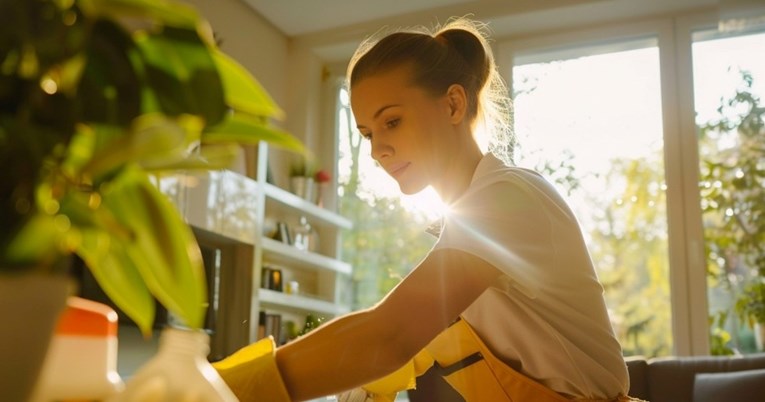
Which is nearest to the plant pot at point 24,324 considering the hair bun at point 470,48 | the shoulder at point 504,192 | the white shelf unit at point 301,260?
the shoulder at point 504,192

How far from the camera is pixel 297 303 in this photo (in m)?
4.85

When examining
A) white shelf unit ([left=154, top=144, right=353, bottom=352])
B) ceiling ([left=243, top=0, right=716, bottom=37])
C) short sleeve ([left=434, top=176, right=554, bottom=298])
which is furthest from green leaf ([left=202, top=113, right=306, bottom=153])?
ceiling ([left=243, top=0, right=716, bottom=37])

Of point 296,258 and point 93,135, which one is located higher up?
point 296,258

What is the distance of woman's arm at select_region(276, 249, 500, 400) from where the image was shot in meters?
0.82

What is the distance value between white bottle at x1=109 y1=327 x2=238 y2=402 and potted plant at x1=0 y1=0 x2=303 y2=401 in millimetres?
63

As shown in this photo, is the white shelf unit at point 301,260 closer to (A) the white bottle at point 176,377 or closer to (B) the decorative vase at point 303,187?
(B) the decorative vase at point 303,187

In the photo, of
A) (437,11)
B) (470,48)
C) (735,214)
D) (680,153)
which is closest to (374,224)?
(437,11)

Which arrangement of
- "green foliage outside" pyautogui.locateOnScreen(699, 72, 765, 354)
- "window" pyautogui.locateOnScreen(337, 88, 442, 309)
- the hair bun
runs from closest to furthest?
the hair bun < "green foliage outside" pyautogui.locateOnScreen(699, 72, 765, 354) < "window" pyautogui.locateOnScreen(337, 88, 442, 309)

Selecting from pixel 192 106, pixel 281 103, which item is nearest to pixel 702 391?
pixel 281 103

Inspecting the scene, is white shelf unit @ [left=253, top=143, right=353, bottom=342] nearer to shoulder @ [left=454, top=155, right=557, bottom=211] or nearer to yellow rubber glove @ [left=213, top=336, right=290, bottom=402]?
shoulder @ [left=454, top=155, right=557, bottom=211]

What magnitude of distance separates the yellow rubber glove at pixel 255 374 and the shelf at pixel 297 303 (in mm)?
3778

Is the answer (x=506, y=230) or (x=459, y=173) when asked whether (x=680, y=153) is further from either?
(x=506, y=230)

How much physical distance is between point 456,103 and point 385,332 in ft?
2.58

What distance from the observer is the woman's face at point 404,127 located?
1.58 meters
